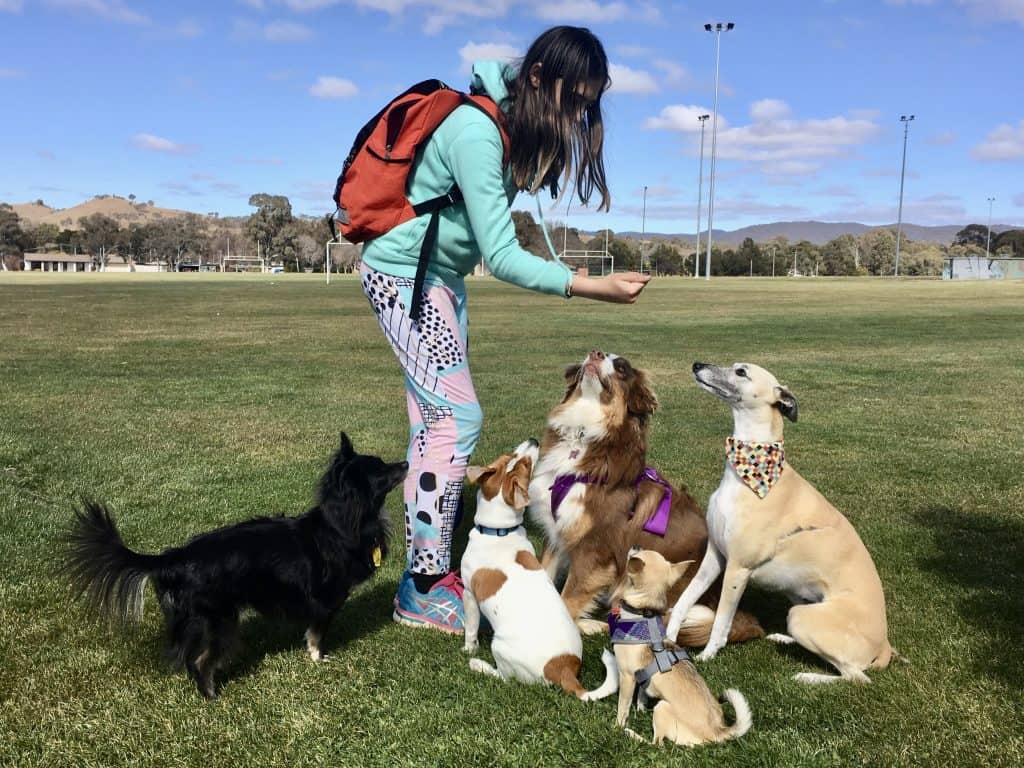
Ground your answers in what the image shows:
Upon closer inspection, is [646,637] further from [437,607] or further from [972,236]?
[972,236]

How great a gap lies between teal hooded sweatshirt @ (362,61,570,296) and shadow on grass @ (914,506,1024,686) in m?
3.13

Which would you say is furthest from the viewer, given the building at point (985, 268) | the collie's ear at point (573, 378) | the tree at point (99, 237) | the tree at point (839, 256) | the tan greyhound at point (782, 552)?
the tree at point (99, 237)

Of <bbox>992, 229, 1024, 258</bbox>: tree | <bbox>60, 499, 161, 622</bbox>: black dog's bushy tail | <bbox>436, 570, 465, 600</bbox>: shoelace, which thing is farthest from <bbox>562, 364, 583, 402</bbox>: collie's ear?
<bbox>992, 229, 1024, 258</bbox>: tree

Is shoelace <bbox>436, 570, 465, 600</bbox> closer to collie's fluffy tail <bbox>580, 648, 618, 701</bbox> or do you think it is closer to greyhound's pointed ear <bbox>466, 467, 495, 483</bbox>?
greyhound's pointed ear <bbox>466, 467, 495, 483</bbox>

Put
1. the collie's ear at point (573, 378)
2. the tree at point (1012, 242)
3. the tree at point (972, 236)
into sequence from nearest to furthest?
the collie's ear at point (573, 378)
the tree at point (1012, 242)
the tree at point (972, 236)

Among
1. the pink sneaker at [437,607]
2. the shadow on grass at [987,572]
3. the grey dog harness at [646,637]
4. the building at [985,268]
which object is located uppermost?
the building at [985,268]

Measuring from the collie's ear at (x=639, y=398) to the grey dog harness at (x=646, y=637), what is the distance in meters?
1.28

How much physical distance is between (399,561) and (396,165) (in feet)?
9.63

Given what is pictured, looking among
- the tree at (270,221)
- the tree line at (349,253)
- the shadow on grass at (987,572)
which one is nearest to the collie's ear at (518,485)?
the shadow on grass at (987,572)

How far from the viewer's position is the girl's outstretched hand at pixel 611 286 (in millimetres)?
3533

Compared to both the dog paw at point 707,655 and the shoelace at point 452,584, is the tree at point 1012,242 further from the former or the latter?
the shoelace at point 452,584

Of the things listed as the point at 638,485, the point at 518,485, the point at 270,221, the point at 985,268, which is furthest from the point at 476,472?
the point at 270,221

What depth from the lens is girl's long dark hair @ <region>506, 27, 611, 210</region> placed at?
350cm

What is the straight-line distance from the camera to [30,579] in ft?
15.7
